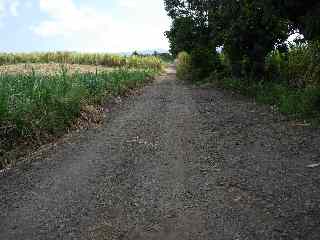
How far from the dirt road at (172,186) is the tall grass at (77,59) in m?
45.0

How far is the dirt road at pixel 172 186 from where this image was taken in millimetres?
5148

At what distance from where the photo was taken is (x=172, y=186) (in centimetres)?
662

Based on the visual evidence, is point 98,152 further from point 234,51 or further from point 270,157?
point 234,51

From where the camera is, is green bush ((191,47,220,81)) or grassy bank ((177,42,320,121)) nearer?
grassy bank ((177,42,320,121))

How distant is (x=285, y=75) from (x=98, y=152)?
12.8 metres

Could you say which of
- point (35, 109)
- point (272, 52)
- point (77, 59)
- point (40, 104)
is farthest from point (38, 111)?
point (77, 59)

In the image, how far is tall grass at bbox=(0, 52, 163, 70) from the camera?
55.9m

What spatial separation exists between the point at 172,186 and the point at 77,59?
52.4 m

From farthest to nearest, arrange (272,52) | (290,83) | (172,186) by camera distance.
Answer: (272,52) < (290,83) < (172,186)

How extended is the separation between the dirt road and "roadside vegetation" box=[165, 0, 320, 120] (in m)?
2.65

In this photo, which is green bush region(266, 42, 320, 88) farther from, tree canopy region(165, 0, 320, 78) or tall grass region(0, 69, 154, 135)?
tall grass region(0, 69, 154, 135)

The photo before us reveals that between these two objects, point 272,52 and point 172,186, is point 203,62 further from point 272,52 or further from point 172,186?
point 172,186

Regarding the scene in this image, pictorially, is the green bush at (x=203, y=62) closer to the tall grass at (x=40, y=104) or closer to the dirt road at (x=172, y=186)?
the tall grass at (x=40, y=104)

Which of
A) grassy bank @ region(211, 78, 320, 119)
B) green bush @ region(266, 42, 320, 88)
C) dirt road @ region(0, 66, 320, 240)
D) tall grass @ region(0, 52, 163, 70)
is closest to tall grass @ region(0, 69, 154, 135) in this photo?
dirt road @ region(0, 66, 320, 240)
